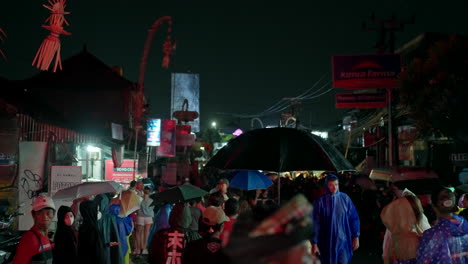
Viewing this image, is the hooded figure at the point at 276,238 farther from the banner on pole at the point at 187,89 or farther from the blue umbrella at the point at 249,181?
the banner on pole at the point at 187,89

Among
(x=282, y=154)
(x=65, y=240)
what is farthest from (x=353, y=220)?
(x=65, y=240)

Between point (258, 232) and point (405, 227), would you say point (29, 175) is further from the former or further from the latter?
point (258, 232)

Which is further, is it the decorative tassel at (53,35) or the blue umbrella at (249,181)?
the blue umbrella at (249,181)

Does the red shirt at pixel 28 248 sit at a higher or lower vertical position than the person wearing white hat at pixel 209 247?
lower

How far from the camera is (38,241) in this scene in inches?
198

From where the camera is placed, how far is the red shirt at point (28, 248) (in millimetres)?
4891

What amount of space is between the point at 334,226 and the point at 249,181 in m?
4.32

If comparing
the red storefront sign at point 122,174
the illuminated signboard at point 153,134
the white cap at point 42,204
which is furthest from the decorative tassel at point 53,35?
the illuminated signboard at point 153,134

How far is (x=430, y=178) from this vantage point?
8664mm

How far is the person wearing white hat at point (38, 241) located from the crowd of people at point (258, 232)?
0.01 m

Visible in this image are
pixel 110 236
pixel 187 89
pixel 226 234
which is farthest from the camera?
pixel 187 89

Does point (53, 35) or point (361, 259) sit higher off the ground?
point (53, 35)

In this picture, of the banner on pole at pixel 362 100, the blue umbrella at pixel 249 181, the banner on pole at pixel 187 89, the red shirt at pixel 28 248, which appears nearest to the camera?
the red shirt at pixel 28 248

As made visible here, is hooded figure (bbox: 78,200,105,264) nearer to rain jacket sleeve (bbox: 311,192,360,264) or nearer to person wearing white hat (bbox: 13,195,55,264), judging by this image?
person wearing white hat (bbox: 13,195,55,264)
